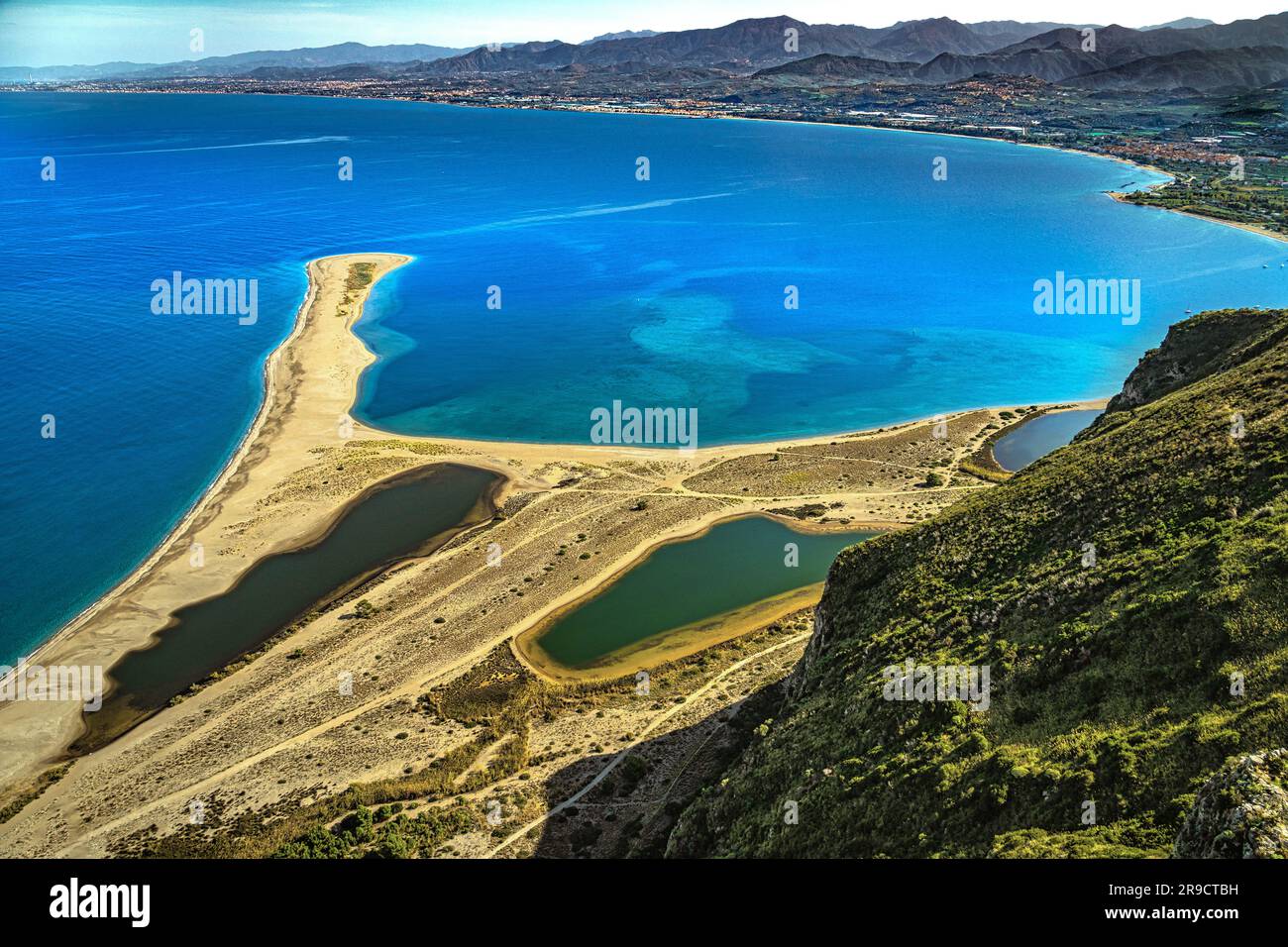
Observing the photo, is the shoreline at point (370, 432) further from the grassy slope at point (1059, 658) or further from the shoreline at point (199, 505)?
the grassy slope at point (1059, 658)

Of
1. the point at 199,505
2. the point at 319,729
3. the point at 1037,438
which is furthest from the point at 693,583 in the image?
the point at 1037,438

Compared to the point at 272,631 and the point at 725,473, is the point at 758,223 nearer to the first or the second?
the point at 725,473

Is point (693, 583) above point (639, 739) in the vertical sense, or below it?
above

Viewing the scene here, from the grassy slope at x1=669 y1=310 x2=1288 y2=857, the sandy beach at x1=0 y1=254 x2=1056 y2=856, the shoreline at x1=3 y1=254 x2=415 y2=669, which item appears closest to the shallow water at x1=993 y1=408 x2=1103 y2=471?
the sandy beach at x1=0 y1=254 x2=1056 y2=856

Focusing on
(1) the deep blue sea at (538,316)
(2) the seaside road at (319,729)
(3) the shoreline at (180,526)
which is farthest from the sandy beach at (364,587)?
(1) the deep blue sea at (538,316)

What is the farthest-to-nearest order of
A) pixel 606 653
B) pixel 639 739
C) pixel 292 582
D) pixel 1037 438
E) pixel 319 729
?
1. pixel 1037 438
2. pixel 292 582
3. pixel 606 653
4. pixel 319 729
5. pixel 639 739

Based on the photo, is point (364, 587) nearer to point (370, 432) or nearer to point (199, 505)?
point (199, 505)
